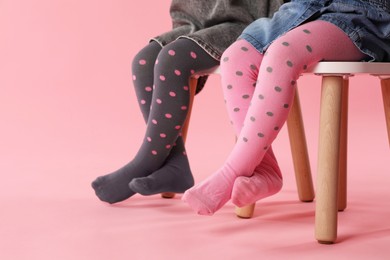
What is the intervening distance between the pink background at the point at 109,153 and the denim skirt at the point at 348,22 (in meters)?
0.31

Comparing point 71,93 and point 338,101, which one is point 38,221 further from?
point 71,93

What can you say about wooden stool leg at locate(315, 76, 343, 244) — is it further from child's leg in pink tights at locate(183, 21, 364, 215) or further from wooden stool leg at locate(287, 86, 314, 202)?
wooden stool leg at locate(287, 86, 314, 202)

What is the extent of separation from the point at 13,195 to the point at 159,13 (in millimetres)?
1281

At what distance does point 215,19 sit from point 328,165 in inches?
18.4

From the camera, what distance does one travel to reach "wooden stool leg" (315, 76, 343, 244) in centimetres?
125

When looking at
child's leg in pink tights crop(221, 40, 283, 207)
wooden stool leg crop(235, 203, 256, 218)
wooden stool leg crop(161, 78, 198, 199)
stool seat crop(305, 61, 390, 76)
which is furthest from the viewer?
wooden stool leg crop(161, 78, 198, 199)

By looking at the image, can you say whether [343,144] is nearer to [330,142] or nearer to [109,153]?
[330,142]

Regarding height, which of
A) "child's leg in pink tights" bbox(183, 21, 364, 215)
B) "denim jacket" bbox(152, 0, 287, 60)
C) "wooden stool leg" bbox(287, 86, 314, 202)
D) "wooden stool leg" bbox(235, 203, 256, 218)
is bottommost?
"wooden stool leg" bbox(235, 203, 256, 218)

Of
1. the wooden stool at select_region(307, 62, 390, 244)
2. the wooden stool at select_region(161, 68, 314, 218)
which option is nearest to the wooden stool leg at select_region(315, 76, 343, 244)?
the wooden stool at select_region(307, 62, 390, 244)

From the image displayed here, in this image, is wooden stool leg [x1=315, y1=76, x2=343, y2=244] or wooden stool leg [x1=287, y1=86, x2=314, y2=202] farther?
wooden stool leg [x1=287, y1=86, x2=314, y2=202]

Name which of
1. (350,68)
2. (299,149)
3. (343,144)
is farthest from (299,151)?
(350,68)

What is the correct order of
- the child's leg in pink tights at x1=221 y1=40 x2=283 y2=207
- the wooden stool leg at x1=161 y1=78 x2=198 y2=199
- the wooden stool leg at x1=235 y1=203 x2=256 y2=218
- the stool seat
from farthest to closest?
the wooden stool leg at x1=161 y1=78 x2=198 y2=199, the wooden stool leg at x1=235 y1=203 x2=256 y2=218, the child's leg in pink tights at x1=221 y1=40 x2=283 y2=207, the stool seat

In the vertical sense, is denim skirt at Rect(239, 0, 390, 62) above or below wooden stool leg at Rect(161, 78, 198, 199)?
above

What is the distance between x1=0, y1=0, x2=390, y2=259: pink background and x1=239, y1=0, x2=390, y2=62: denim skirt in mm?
314
